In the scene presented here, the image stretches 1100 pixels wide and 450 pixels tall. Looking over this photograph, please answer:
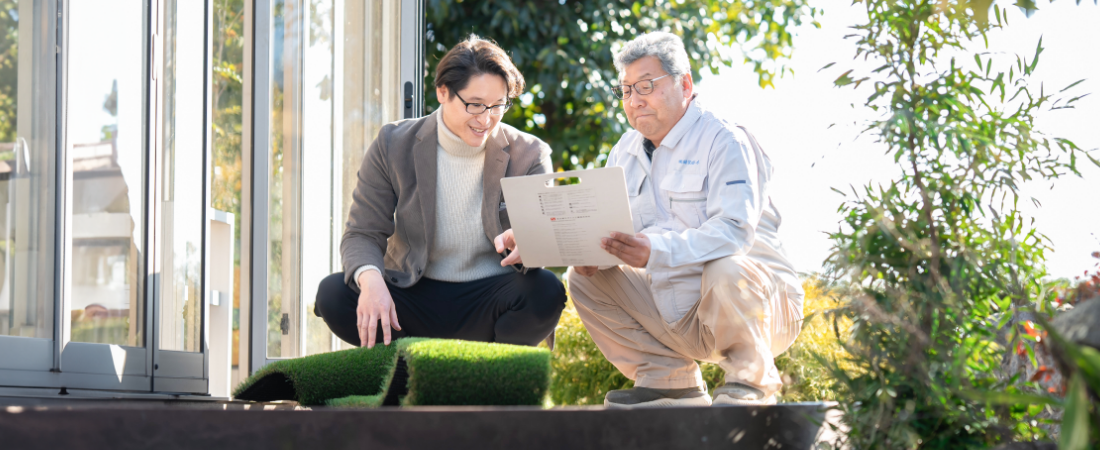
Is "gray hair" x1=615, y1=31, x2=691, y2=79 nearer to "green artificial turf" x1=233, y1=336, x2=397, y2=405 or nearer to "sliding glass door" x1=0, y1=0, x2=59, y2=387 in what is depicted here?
"green artificial turf" x1=233, y1=336, x2=397, y2=405

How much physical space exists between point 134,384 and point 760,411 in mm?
1787

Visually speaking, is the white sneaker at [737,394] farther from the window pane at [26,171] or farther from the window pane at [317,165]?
the window pane at [317,165]

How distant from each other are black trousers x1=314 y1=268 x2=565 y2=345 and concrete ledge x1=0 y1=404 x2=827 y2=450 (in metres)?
1.17

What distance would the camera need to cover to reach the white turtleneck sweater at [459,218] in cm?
271

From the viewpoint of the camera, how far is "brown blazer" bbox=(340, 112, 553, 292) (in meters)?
2.64

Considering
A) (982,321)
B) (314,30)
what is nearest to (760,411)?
(982,321)

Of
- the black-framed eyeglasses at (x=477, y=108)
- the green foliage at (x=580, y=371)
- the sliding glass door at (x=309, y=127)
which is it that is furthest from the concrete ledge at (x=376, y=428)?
the green foliage at (x=580, y=371)

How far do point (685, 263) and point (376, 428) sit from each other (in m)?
1.29

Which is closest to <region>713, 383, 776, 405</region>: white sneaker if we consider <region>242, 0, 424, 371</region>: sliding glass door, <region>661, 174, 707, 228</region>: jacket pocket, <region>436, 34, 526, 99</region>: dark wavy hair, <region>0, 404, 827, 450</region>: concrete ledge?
<region>661, 174, 707, 228</region>: jacket pocket

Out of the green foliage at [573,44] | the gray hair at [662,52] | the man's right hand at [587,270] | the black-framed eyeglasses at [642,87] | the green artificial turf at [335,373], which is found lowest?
the green artificial turf at [335,373]

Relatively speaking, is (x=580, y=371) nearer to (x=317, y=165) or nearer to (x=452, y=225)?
(x=317, y=165)

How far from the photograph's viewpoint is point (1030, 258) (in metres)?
1.53

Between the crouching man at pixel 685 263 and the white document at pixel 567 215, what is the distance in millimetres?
64

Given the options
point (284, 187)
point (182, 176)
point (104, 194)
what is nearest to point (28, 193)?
point (104, 194)
